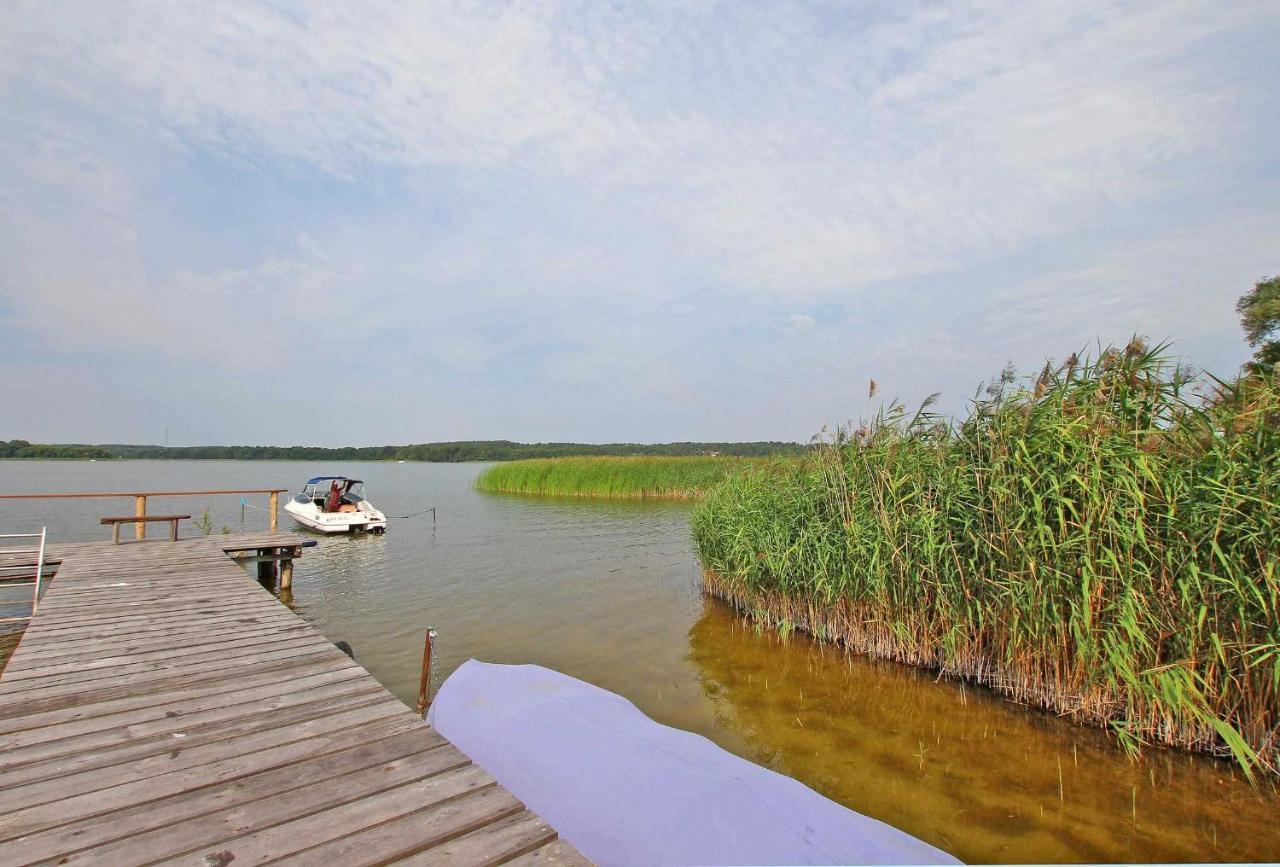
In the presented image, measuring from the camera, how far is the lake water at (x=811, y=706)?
4113 mm

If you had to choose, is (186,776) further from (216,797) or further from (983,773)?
(983,773)

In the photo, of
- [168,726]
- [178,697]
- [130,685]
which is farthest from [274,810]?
[130,685]

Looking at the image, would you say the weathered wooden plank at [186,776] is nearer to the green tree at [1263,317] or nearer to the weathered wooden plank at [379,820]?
the weathered wooden plank at [379,820]

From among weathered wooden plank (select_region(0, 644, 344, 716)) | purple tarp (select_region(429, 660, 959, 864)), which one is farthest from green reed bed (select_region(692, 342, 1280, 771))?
weathered wooden plank (select_region(0, 644, 344, 716))

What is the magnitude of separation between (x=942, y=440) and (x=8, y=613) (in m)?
14.1

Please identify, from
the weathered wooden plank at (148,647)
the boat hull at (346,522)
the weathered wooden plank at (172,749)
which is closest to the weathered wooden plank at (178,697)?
the weathered wooden plank at (172,749)

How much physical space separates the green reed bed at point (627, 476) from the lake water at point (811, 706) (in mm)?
14085

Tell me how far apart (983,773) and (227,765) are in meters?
5.10

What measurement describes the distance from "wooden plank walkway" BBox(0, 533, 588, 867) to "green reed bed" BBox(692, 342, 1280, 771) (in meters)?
5.01

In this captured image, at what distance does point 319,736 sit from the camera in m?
3.27

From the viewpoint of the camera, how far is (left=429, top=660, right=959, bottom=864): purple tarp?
2744 millimetres

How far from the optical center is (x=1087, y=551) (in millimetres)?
5207

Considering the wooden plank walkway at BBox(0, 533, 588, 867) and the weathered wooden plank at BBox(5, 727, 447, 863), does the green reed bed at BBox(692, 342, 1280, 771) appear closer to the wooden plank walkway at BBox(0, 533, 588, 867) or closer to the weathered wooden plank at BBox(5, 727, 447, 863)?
the wooden plank walkway at BBox(0, 533, 588, 867)

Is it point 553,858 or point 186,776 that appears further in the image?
point 186,776
